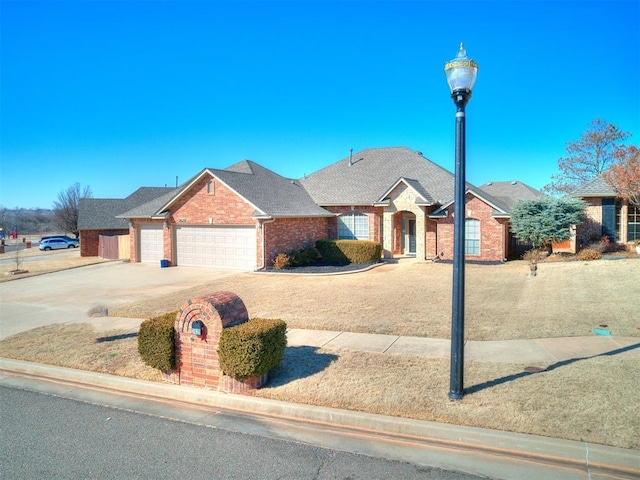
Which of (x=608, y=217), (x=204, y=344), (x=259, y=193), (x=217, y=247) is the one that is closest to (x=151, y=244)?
(x=217, y=247)

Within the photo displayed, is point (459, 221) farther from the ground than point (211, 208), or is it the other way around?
point (211, 208)

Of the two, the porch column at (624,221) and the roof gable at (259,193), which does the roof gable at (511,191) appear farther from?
the roof gable at (259,193)

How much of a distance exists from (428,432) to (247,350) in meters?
2.81

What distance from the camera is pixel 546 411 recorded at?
5.97 metres

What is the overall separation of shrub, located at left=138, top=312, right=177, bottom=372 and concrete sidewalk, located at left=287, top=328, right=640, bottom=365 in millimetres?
2725

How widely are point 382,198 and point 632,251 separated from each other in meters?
12.4

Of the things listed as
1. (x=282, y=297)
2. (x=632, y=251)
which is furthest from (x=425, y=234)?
(x=282, y=297)

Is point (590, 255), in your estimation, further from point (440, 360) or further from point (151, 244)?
point (151, 244)

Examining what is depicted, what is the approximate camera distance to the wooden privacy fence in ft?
94.5

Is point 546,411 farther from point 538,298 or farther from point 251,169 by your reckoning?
point 251,169

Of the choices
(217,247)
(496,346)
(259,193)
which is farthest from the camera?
(259,193)

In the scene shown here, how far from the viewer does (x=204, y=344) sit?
7402 millimetres

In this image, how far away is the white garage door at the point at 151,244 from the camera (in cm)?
2591

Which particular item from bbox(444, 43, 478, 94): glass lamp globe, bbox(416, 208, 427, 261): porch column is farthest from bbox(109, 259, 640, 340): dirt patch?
bbox(444, 43, 478, 94): glass lamp globe
